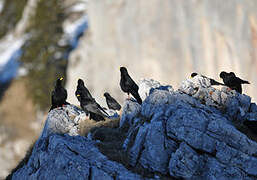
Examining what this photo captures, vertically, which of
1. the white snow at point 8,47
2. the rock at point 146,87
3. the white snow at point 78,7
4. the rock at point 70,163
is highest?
the white snow at point 78,7

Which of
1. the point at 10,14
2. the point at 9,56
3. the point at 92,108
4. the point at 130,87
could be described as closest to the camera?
the point at 92,108

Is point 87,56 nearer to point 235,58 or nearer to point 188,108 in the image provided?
point 235,58

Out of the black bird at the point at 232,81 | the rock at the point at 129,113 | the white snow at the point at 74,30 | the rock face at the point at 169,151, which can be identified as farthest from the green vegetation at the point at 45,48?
the rock face at the point at 169,151

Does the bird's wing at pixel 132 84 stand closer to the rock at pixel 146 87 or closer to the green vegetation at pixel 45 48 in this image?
the rock at pixel 146 87

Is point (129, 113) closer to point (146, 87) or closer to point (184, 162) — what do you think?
point (146, 87)

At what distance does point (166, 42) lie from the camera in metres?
38.4

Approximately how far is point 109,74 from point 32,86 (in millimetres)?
11441

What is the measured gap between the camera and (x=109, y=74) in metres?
46.0

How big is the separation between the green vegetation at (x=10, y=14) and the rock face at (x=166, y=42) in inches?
734

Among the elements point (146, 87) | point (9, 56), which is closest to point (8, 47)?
point (9, 56)

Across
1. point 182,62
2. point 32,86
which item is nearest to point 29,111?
point 32,86

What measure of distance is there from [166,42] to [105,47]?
9863mm

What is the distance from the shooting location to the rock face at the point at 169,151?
11.1 metres

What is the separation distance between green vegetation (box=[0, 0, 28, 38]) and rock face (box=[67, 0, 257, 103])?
61.2 feet
